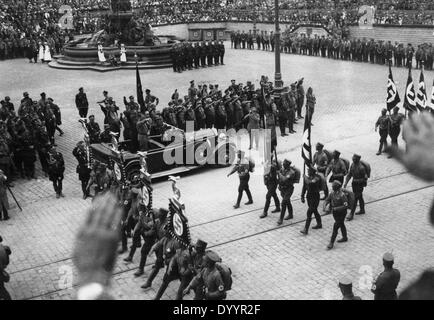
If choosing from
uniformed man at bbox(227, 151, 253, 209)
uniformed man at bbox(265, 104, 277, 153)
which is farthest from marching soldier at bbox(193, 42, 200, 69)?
uniformed man at bbox(227, 151, 253, 209)

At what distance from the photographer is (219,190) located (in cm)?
1372

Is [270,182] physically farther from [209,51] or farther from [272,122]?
[209,51]

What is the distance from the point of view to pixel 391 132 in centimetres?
1552

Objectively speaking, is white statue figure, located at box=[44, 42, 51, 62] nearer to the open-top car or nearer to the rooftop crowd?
the rooftop crowd

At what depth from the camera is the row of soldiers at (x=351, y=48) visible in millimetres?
29641

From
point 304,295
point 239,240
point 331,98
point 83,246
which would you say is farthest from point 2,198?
point 331,98

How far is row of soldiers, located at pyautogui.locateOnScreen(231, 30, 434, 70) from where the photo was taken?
29.6 m

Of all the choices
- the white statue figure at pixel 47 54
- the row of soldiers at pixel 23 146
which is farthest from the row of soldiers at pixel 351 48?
the row of soldiers at pixel 23 146

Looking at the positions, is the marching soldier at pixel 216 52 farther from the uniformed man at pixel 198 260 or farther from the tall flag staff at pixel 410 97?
the uniformed man at pixel 198 260

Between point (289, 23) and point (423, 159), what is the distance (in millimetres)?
43683

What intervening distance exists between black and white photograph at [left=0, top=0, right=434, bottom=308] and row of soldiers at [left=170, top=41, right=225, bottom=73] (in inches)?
8.9

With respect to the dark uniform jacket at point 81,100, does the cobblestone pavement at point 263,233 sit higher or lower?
lower

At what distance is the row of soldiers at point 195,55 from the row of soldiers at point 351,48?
24.1 ft

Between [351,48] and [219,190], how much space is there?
2348 cm
